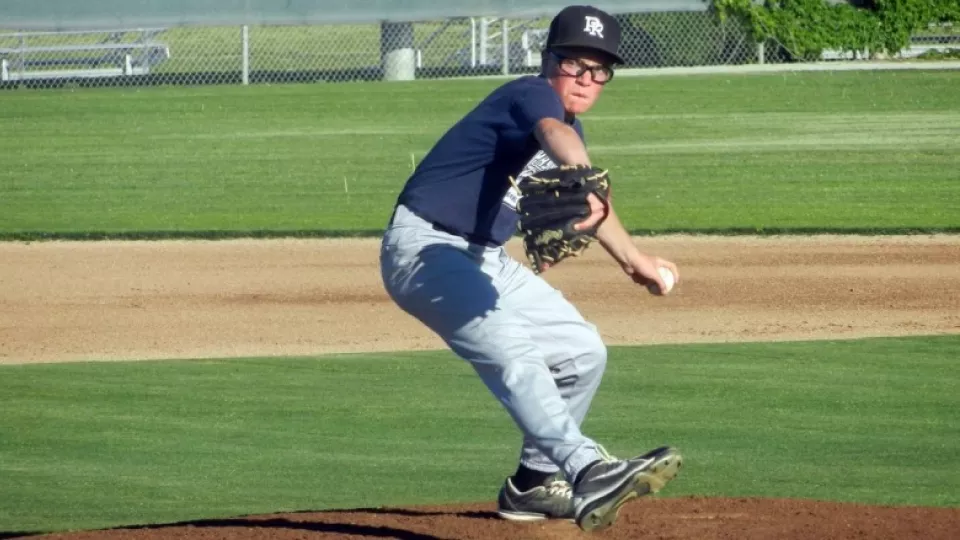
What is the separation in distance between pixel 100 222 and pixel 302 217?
6.80 ft

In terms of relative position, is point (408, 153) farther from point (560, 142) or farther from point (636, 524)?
point (560, 142)

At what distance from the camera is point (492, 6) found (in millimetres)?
30188

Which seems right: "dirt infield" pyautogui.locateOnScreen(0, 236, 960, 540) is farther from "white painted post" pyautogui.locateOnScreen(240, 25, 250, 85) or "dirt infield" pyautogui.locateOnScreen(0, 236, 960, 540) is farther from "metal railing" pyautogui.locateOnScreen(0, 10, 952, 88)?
"metal railing" pyautogui.locateOnScreen(0, 10, 952, 88)

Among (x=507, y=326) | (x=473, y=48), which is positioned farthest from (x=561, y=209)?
(x=473, y=48)

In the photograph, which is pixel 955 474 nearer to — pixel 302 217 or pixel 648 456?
pixel 648 456

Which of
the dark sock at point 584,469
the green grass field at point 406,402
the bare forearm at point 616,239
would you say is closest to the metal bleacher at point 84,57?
the green grass field at point 406,402

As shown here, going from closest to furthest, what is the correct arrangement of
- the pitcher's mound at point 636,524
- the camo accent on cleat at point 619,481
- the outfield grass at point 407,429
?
1. the camo accent on cleat at point 619,481
2. the pitcher's mound at point 636,524
3. the outfield grass at point 407,429

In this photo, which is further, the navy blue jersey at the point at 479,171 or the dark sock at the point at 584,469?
the navy blue jersey at the point at 479,171

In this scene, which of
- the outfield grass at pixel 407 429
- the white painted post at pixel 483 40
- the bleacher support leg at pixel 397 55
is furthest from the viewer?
the white painted post at pixel 483 40

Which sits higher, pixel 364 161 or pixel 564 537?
pixel 564 537

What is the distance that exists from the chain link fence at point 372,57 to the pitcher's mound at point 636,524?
75.8 ft

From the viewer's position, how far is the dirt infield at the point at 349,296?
1118cm

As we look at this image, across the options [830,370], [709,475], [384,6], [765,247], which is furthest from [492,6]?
[709,475]

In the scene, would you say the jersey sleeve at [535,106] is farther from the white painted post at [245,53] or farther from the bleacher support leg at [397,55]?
the bleacher support leg at [397,55]
